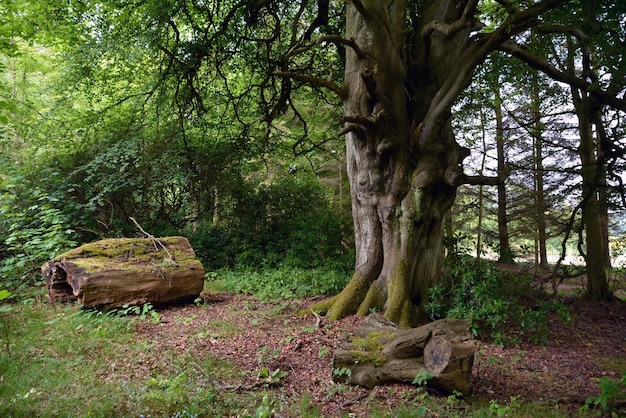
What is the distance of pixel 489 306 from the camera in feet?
16.1

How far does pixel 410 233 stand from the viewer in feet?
18.6

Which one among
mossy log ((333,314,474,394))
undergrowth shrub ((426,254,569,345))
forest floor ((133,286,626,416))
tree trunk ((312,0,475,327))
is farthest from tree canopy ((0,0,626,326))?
mossy log ((333,314,474,394))

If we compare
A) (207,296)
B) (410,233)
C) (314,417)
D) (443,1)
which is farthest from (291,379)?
(443,1)

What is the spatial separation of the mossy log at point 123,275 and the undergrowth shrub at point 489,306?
13.8 feet

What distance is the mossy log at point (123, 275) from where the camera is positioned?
5.92 metres

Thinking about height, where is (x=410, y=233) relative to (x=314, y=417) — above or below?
above

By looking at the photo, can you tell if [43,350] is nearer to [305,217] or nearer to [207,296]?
[207,296]

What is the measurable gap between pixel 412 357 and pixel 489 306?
6.03ft

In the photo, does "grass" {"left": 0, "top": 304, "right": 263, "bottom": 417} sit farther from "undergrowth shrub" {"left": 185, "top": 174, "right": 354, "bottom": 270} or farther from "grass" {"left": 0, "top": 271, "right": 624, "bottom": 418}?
"undergrowth shrub" {"left": 185, "top": 174, "right": 354, "bottom": 270}

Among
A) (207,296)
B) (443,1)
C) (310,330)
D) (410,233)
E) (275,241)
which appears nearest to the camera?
(310,330)

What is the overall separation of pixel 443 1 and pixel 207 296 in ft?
22.1

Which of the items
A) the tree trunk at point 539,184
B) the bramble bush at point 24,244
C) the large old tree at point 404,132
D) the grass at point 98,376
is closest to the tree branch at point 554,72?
the large old tree at point 404,132

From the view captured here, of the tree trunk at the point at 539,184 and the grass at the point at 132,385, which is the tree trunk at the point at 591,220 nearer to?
the tree trunk at the point at 539,184

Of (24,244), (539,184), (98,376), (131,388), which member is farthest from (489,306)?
(539,184)
